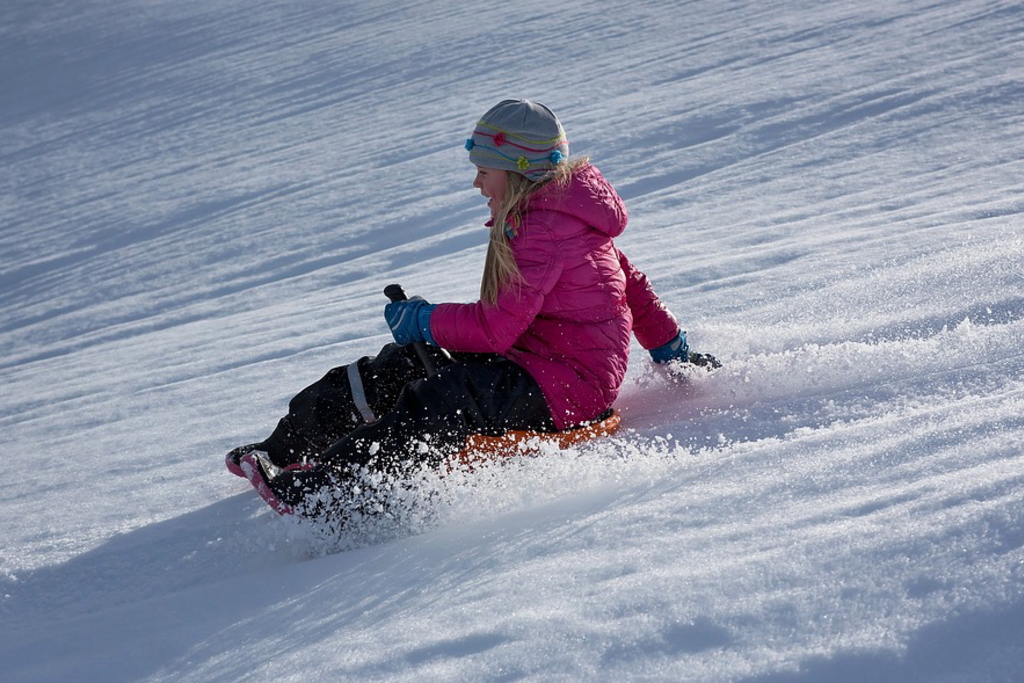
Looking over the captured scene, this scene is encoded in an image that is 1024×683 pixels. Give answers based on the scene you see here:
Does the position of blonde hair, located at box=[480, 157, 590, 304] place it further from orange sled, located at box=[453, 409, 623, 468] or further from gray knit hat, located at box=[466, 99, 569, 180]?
orange sled, located at box=[453, 409, 623, 468]

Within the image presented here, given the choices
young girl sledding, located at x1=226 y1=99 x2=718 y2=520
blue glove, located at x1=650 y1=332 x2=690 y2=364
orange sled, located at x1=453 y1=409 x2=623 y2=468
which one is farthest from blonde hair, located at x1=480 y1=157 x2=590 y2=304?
blue glove, located at x1=650 y1=332 x2=690 y2=364

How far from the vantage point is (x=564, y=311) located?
3168 mm

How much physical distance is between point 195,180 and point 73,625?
28.1 feet

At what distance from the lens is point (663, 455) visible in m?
3.00

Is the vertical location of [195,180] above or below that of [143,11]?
below

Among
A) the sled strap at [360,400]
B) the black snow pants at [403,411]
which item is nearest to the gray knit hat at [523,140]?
the black snow pants at [403,411]

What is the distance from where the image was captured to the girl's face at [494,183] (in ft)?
10.6

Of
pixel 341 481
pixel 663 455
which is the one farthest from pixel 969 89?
pixel 341 481

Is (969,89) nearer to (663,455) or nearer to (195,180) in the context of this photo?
(663,455)

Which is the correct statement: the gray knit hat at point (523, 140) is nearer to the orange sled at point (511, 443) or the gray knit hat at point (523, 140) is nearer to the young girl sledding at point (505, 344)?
the young girl sledding at point (505, 344)

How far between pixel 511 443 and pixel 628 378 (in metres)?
0.97

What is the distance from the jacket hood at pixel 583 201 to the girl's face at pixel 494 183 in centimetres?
14

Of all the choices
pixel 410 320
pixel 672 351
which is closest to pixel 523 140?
pixel 410 320

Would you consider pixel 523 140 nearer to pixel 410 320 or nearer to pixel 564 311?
pixel 564 311
